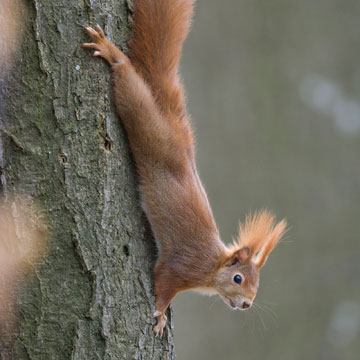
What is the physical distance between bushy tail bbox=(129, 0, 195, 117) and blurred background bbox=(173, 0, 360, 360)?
10.2 ft

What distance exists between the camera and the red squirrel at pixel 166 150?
64.4 inches

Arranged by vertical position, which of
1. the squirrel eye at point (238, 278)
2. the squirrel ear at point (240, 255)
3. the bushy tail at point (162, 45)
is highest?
the bushy tail at point (162, 45)

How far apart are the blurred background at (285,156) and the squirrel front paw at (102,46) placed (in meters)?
3.36

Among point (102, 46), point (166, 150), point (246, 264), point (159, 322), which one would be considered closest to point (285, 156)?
point (246, 264)

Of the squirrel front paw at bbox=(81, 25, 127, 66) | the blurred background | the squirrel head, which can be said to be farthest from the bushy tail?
the blurred background

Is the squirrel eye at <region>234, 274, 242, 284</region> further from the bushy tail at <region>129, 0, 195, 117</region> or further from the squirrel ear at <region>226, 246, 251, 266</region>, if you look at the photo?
the bushy tail at <region>129, 0, 195, 117</region>

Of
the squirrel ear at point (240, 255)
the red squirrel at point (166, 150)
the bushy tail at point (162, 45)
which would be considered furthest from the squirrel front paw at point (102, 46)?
the squirrel ear at point (240, 255)

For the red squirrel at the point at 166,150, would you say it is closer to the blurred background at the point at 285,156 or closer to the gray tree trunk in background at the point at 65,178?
the gray tree trunk in background at the point at 65,178

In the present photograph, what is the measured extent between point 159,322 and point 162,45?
724mm

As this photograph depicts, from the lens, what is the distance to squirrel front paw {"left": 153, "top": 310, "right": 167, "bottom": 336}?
5.36 feet

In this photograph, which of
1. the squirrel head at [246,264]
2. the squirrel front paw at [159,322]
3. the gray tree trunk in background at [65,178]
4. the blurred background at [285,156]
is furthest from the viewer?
the blurred background at [285,156]

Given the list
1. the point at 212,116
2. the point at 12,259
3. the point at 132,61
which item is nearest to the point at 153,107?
the point at 132,61

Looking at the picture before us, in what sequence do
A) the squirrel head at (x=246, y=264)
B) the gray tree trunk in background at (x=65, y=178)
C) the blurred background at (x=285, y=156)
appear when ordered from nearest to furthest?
1. the gray tree trunk in background at (x=65, y=178)
2. the squirrel head at (x=246, y=264)
3. the blurred background at (x=285, y=156)

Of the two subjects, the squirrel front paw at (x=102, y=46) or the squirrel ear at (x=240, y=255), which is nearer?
the squirrel front paw at (x=102, y=46)
